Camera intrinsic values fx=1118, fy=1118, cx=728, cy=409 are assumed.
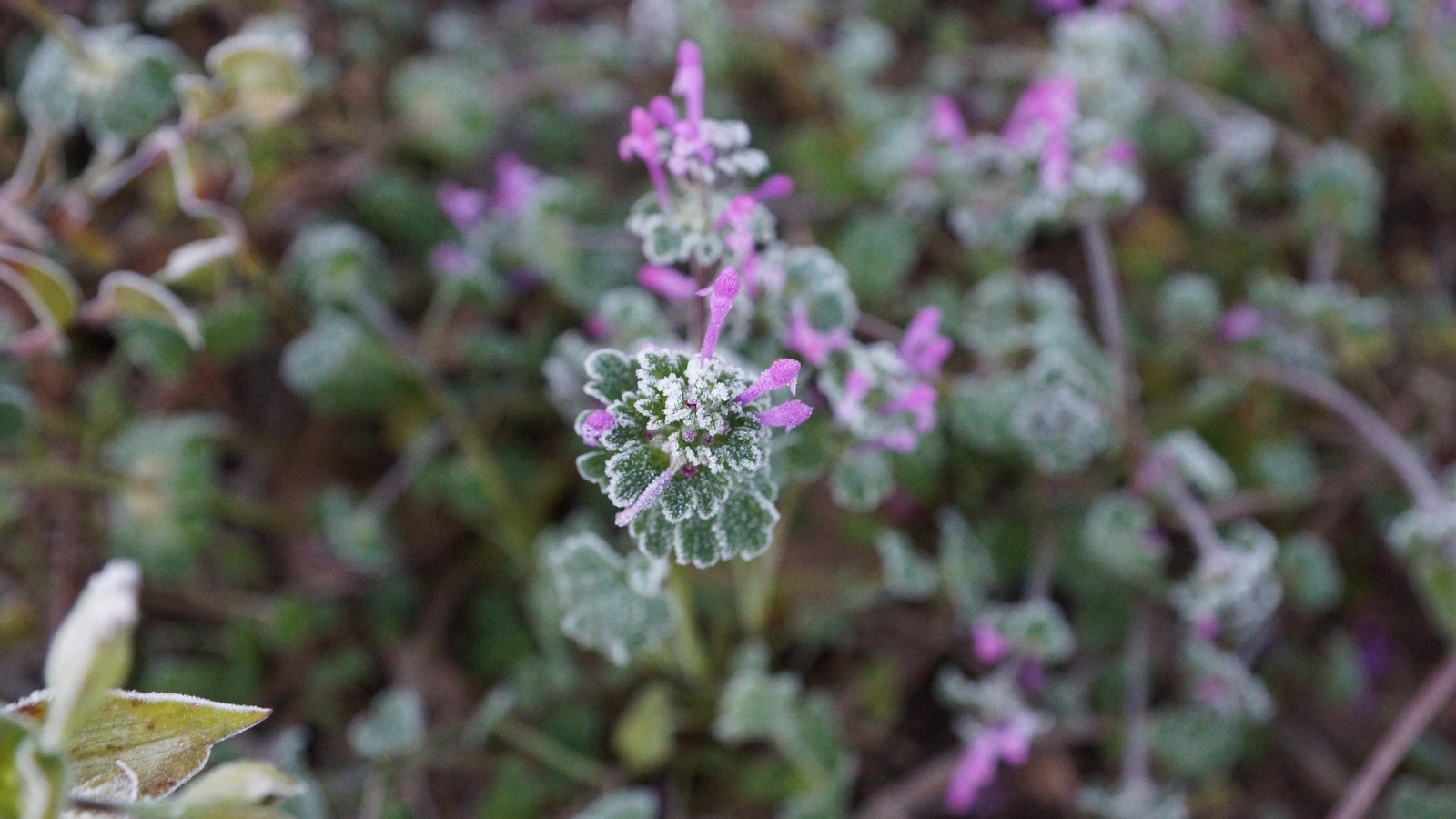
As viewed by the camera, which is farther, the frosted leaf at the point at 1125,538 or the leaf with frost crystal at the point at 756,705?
the frosted leaf at the point at 1125,538

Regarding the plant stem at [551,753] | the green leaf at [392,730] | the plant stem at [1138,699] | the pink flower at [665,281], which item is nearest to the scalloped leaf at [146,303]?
the green leaf at [392,730]

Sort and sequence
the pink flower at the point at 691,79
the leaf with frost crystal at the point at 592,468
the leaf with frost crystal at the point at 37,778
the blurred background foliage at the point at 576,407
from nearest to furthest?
the leaf with frost crystal at the point at 37,778 < the leaf with frost crystal at the point at 592,468 < the pink flower at the point at 691,79 < the blurred background foliage at the point at 576,407

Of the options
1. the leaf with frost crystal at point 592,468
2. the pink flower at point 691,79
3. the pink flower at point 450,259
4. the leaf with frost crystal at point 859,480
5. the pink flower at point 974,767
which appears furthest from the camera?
the pink flower at point 450,259

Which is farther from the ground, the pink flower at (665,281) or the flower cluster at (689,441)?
the pink flower at (665,281)

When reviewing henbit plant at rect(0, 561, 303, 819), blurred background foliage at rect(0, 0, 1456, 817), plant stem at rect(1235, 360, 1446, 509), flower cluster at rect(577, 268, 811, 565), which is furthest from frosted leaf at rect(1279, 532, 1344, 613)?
henbit plant at rect(0, 561, 303, 819)

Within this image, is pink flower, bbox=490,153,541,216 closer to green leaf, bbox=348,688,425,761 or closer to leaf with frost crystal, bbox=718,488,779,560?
green leaf, bbox=348,688,425,761

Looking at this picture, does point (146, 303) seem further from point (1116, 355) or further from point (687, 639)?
point (1116, 355)

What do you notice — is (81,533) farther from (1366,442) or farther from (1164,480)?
(1366,442)

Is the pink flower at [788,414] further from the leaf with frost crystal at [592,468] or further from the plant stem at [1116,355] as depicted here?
the plant stem at [1116,355]
